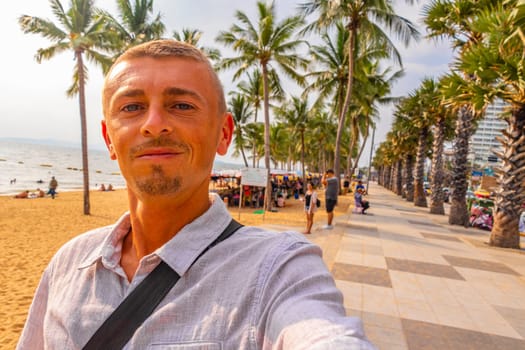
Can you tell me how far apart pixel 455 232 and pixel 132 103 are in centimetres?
1355

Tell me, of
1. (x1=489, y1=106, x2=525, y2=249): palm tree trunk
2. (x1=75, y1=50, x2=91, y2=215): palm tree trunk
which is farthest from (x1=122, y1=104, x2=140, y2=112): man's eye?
(x1=75, y1=50, x2=91, y2=215): palm tree trunk

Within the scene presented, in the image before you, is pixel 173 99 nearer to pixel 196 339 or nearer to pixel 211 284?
pixel 211 284

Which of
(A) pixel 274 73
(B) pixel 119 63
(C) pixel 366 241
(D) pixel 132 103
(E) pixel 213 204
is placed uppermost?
(A) pixel 274 73

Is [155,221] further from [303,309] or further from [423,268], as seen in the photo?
[423,268]

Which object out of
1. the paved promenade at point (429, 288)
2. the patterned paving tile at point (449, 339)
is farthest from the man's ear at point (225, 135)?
the patterned paving tile at point (449, 339)

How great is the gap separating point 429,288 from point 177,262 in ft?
18.6

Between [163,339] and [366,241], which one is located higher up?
[163,339]

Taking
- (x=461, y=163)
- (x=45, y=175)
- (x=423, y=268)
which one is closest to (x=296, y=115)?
(x=461, y=163)

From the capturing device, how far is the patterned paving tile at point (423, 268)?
6120mm

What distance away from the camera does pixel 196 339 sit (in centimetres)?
78

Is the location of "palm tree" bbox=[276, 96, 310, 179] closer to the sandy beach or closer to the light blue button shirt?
the sandy beach

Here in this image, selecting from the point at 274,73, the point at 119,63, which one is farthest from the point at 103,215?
the point at 119,63

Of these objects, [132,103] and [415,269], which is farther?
[415,269]

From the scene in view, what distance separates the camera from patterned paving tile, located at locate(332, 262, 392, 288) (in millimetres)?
5410
